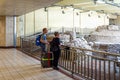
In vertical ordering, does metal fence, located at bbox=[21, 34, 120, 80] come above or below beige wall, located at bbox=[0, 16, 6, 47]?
below

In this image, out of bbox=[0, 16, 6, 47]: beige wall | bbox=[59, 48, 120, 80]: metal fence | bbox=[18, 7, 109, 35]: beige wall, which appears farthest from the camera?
bbox=[18, 7, 109, 35]: beige wall

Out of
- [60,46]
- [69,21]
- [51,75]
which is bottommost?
[51,75]

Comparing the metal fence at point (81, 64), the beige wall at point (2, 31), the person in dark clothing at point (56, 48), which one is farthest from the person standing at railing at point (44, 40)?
the beige wall at point (2, 31)

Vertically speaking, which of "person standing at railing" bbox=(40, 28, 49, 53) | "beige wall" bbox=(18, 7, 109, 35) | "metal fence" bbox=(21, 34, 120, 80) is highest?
"beige wall" bbox=(18, 7, 109, 35)

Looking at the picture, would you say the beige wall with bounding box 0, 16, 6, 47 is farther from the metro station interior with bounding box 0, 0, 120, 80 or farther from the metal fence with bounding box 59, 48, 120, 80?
the metal fence with bounding box 59, 48, 120, 80

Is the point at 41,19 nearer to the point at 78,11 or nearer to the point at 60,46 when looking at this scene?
the point at 78,11

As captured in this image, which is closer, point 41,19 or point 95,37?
point 95,37

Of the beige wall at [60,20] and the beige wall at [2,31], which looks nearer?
the beige wall at [2,31]

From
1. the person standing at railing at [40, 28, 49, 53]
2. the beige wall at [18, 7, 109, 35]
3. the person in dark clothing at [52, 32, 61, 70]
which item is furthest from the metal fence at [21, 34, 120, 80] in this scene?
the beige wall at [18, 7, 109, 35]

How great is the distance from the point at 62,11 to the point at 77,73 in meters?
15.8

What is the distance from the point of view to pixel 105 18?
84.7 feet

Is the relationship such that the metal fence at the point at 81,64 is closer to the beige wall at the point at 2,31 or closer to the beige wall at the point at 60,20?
the beige wall at the point at 2,31

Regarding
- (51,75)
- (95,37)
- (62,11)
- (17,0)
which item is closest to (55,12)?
(62,11)

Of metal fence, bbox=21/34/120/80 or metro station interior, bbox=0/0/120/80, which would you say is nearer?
metal fence, bbox=21/34/120/80
